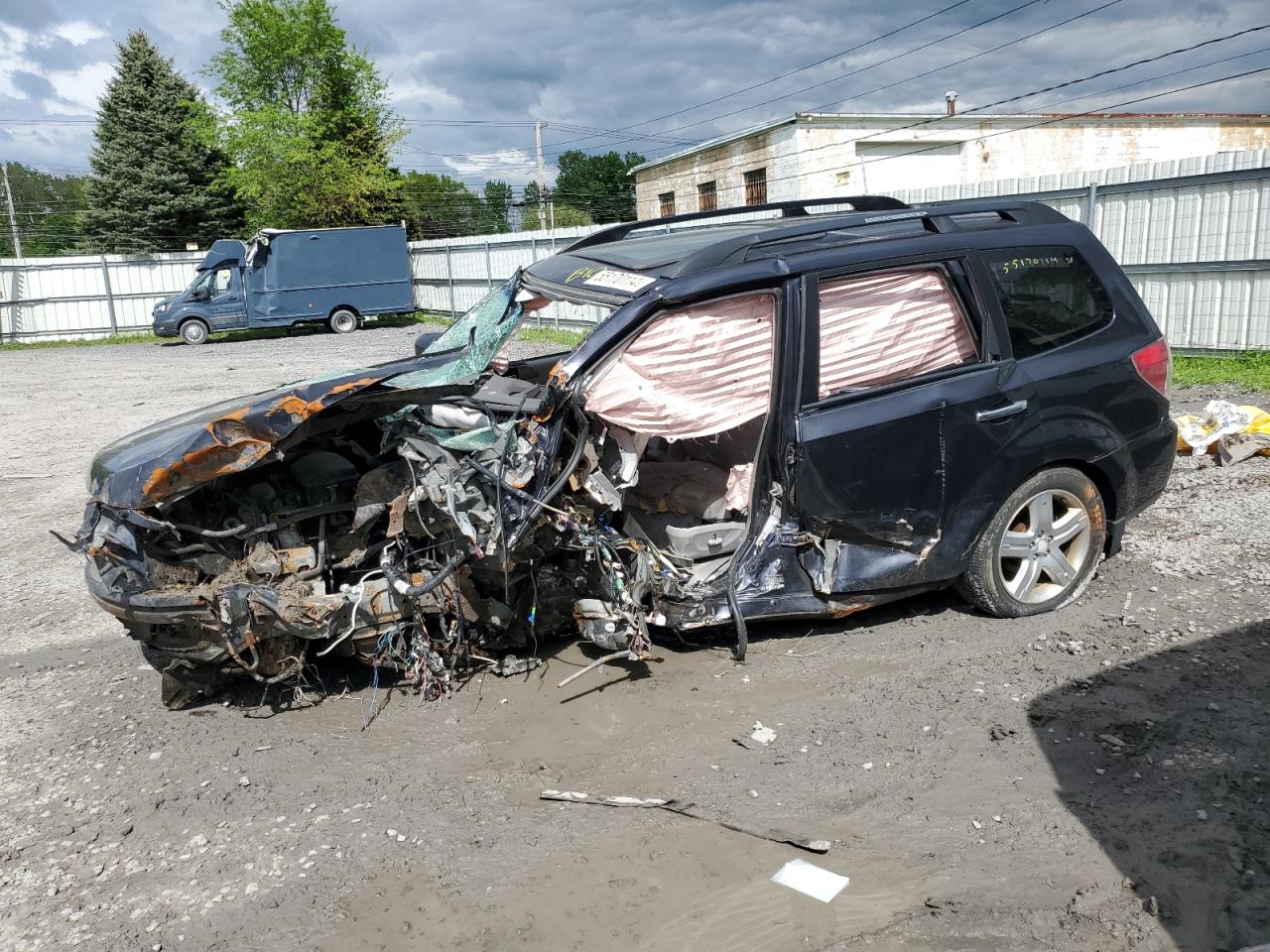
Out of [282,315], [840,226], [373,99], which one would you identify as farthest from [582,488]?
[373,99]

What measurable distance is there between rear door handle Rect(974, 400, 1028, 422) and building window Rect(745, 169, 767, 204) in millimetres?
26151

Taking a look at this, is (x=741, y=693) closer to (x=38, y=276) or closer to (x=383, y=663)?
(x=383, y=663)

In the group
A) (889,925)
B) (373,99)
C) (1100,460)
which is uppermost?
(373,99)

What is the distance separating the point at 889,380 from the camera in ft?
13.8

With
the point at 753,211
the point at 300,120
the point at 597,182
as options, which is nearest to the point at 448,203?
the point at 597,182

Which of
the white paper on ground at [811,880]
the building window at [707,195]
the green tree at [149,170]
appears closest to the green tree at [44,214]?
the green tree at [149,170]

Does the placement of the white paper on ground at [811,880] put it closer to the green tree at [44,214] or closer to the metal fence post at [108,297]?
the metal fence post at [108,297]

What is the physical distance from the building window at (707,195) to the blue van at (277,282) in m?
11.4

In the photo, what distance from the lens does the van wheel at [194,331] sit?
23625 millimetres

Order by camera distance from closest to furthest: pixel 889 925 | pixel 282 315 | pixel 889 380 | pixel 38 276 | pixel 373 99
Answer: pixel 889 925, pixel 889 380, pixel 282 315, pixel 38 276, pixel 373 99

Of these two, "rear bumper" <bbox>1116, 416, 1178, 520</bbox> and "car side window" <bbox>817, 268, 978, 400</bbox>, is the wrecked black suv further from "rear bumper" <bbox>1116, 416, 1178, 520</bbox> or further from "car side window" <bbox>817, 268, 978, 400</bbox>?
"rear bumper" <bbox>1116, 416, 1178, 520</bbox>

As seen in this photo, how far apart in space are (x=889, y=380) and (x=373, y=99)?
111ft

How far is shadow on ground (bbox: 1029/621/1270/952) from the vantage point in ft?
8.77

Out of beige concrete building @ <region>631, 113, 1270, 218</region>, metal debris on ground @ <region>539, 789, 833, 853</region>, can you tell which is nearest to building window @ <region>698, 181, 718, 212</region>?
beige concrete building @ <region>631, 113, 1270, 218</region>
